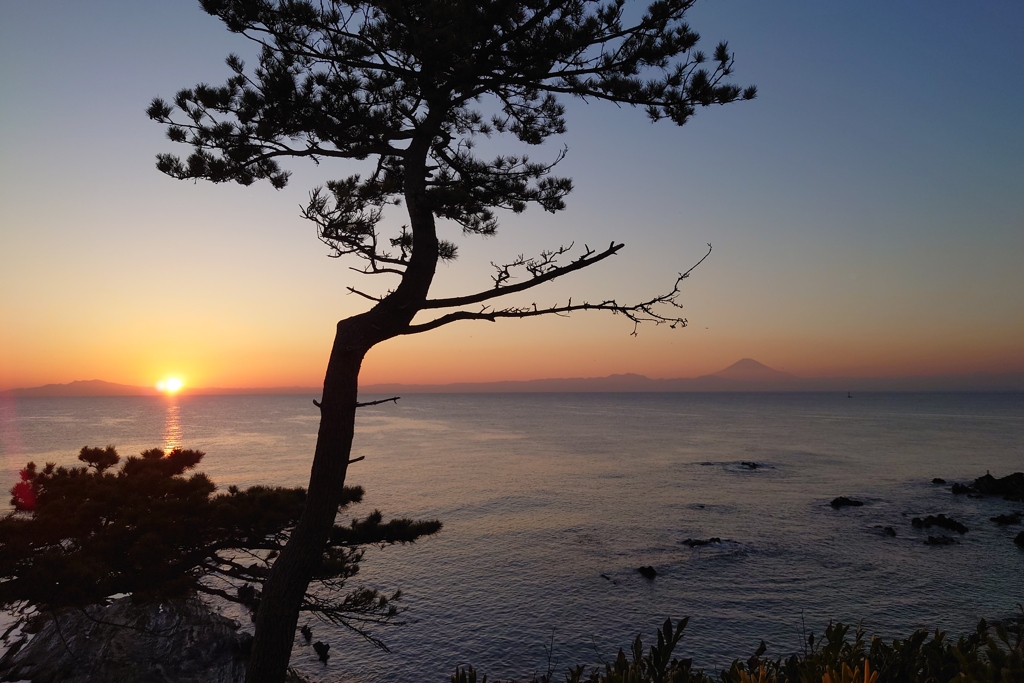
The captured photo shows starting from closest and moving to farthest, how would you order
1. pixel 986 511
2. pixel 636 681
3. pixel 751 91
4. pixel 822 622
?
1. pixel 636 681
2. pixel 751 91
3. pixel 822 622
4. pixel 986 511

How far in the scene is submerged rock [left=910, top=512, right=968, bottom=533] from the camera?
2617 centimetres

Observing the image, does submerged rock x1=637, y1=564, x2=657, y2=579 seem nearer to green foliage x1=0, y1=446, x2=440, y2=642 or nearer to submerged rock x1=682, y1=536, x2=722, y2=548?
submerged rock x1=682, y1=536, x2=722, y2=548

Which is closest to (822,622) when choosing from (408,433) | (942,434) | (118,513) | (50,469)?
(118,513)

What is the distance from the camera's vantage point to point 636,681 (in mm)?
3303

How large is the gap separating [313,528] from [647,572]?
1746 centimetres

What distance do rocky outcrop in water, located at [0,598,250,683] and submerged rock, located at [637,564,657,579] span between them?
1327 cm

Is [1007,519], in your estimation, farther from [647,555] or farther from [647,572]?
[647,572]

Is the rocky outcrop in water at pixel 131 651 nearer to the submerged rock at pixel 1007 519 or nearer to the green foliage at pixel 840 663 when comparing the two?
the green foliage at pixel 840 663

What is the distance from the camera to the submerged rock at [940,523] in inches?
1030

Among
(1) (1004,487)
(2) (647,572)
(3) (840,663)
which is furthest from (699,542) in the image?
(1) (1004,487)

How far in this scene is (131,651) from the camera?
1052cm

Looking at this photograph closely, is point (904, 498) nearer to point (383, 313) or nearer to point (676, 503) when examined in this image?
point (676, 503)

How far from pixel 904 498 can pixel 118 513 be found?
3963cm

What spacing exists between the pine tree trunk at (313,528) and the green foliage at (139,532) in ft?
2.38
